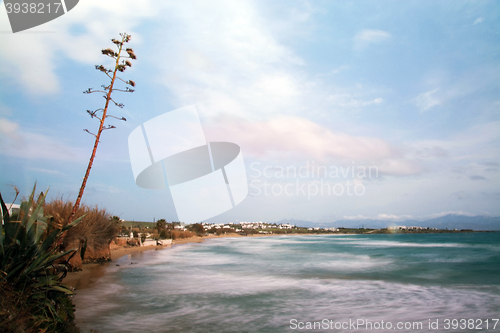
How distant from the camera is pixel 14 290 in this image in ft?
11.7

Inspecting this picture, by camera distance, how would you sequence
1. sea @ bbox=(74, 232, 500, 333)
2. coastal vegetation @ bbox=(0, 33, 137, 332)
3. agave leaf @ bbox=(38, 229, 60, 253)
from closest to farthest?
coastal vegetation @ bbox=(0, 33, 137, 332), agave leaf @ bbox=(38, 229, 60, 253), sea @ bbox=(74, 232, 500, 333)

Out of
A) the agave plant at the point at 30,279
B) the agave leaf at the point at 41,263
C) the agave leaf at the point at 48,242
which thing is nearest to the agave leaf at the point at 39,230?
the agave plant at the point at 30,279

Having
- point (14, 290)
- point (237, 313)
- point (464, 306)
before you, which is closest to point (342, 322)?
point (237, 313)

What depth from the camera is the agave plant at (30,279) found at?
3.44 metres

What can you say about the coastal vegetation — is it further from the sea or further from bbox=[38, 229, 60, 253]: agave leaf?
the sea

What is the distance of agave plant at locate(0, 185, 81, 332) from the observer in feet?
11.3

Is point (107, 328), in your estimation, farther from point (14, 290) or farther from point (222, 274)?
point (222, 274)

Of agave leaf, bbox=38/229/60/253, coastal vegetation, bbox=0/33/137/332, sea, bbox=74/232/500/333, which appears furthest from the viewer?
sea, bbox=74/232/500/333

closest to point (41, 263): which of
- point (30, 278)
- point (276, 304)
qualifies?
point (30, 278)

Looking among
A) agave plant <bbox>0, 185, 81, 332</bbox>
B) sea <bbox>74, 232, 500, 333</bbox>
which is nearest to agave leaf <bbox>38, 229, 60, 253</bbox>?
agave plant <bbox>0, 185, 81, 332</bbox>

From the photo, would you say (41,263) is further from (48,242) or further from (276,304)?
(276,304)

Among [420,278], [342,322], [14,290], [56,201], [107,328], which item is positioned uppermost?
[56,201]

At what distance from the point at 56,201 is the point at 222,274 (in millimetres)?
8461

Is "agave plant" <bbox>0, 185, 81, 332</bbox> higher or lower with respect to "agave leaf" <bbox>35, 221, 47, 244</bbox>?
lower
